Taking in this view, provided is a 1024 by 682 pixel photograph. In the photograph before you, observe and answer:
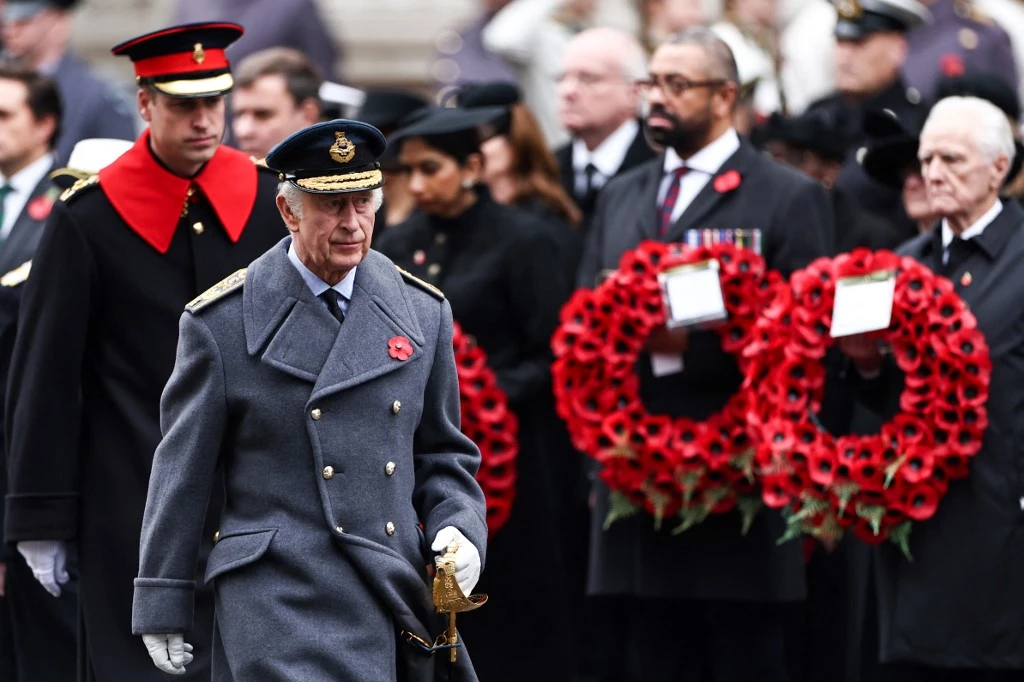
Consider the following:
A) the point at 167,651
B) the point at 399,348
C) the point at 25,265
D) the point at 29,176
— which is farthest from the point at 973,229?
the point at 29,176

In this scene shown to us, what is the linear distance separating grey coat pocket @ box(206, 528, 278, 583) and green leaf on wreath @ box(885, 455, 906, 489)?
2696mm

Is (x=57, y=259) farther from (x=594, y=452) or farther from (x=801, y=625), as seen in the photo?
(x=801, y=625)

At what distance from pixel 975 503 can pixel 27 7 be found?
25.0 feet

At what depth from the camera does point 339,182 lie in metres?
6.05

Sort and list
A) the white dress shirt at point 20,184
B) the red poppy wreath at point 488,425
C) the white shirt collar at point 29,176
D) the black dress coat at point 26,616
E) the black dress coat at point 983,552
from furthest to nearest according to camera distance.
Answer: the white shirt collar at point 29,176 → the white dress shirt at point 20,184 → the red poppy wreath at point 488,425 → the black dress coat at point 26,616 → the black dress coat at point 983,552

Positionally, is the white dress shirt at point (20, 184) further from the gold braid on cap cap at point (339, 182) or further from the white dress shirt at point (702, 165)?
the gold braid on cap cap at point (339, 182)

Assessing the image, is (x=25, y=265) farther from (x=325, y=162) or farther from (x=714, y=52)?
(x=325, y=162)

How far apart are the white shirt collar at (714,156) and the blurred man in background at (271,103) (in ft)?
7.42

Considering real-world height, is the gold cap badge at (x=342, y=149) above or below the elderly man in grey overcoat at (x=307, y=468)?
above

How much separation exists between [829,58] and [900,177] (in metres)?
3.62

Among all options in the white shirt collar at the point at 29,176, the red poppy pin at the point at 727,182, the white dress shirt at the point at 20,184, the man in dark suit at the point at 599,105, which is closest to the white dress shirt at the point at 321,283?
the red poppy pin at the point at 727,182

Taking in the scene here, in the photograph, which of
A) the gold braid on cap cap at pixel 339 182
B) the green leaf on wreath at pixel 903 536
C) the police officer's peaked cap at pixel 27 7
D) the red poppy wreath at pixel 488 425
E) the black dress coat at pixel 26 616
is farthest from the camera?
the police officer's peaked cap at pixel 27 7

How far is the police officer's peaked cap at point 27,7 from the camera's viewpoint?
13.1m

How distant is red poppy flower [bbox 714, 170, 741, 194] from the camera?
8719 millimetres
